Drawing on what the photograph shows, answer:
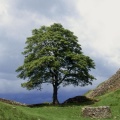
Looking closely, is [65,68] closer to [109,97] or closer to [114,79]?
[109,97]

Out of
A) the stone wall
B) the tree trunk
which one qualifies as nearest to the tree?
the tree trunk

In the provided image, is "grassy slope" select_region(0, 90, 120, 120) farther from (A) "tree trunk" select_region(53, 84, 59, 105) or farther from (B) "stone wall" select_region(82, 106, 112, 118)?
(A) "tree trunk" select_region(53, 84, 59, 105)

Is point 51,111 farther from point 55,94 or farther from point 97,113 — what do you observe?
point 55,94

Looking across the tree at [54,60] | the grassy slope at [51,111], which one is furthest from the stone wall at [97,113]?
the tree at [54,60]

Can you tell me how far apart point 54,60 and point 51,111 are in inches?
477

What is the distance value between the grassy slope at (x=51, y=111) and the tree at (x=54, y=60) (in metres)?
6.77

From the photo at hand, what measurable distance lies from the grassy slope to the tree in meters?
6.77

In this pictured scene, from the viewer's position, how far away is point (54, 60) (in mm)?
60812

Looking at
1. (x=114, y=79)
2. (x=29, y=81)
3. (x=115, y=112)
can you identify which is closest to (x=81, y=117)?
(x=115, y=112)

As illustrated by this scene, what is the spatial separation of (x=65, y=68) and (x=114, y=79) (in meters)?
17.9

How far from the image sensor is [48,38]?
208 ft

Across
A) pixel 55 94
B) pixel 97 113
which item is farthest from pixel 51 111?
pixel 55 94

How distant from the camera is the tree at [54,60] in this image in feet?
204

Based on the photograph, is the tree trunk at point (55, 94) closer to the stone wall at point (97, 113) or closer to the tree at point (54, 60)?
the tree at point (54, 60)
